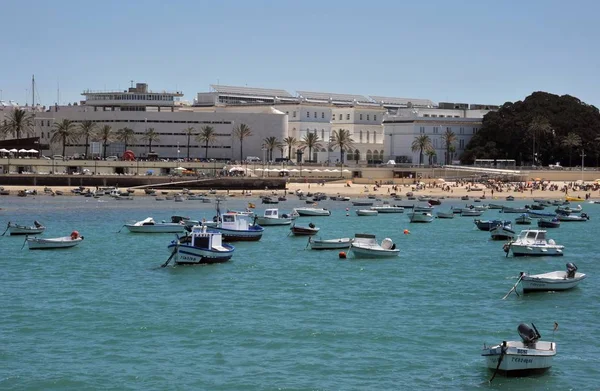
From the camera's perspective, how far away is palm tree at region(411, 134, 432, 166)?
19150 cm

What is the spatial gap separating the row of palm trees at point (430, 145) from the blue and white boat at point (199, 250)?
128582mm

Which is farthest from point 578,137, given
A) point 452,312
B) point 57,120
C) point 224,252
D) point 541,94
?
point 452,312

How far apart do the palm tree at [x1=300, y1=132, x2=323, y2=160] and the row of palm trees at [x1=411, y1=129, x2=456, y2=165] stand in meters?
17.7

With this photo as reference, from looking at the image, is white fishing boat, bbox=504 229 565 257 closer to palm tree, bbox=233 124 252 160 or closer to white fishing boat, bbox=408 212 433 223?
white fishing boat, bbox=408 212 433 223

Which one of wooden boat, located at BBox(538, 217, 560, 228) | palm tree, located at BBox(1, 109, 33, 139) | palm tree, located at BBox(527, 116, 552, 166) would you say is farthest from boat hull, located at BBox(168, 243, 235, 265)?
palm tree, located at BBox(527, 116, 552, 166)

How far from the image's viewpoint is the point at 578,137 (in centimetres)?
18400

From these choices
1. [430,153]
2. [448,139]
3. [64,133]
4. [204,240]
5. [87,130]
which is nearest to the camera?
[204,240]

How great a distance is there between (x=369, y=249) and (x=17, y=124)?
12152 centimetres

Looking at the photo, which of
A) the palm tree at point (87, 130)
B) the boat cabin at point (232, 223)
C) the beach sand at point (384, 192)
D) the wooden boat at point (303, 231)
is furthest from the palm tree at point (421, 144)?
the boat cabin at point (232, 223)

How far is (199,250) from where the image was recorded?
63.7 m

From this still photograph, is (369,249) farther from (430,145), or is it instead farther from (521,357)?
(430,145)

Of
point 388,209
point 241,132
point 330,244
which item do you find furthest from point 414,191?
point 330,244

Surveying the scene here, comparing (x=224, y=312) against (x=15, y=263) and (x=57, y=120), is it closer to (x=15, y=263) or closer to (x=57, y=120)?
(x=15, y=263)

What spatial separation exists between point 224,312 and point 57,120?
14571 centimetres
